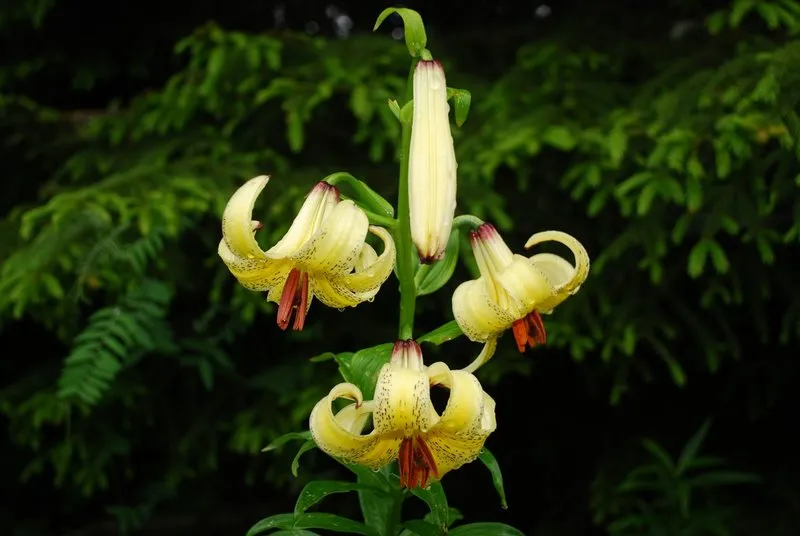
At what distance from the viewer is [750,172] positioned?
1.67 metres

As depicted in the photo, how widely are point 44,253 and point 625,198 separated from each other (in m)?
1.15

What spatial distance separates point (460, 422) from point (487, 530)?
26cm

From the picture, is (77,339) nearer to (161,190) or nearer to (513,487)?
(161,190)

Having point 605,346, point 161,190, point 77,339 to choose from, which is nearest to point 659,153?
point 605,346

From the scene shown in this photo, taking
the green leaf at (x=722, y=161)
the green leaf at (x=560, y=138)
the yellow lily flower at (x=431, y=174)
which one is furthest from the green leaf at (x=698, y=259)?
the yellow lily flower at (x=431, y=174)

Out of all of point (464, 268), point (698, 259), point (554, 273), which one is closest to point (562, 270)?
point (554, 273)

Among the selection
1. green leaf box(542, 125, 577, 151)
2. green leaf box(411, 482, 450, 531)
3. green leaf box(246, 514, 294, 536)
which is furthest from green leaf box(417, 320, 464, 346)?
green leaf box(542, 125, 577, 151)

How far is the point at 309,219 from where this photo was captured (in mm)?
920

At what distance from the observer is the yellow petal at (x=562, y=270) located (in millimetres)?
948

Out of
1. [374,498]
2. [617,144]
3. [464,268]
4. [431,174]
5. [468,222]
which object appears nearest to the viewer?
[431,174]

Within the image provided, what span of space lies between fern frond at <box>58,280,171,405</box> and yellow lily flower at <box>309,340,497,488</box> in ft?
3.12

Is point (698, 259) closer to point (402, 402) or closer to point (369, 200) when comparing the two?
point (369, 200)

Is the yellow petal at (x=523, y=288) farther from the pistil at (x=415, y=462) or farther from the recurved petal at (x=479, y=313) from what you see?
the pistil at (x=415, y=462)

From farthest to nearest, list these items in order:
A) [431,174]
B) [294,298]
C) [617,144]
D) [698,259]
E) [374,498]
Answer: [617,144], [698,259], [374,498], [294,298], [431,174]
